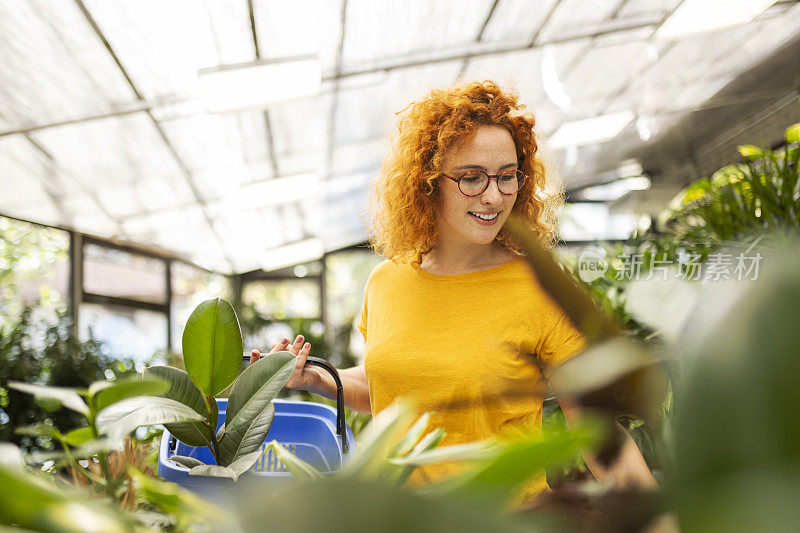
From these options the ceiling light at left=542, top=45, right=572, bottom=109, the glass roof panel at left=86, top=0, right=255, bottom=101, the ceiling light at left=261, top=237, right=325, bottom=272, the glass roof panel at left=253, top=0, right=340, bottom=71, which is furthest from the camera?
the ceiling light at left=261, top=237, right=325, bottom=272

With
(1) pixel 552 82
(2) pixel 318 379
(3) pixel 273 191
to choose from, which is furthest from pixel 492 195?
(1) pixel 552 82

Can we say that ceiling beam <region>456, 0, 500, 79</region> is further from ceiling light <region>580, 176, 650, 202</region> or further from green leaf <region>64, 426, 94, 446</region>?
ceiling light <region>580, 176, 650, 202</region>

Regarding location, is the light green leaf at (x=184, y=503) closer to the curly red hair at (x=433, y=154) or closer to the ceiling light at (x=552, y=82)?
the curly red hair at (x=433, y=154)

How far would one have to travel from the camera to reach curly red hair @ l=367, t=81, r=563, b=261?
1147 mm

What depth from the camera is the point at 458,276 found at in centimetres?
120

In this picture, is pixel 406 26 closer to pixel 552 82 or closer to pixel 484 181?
pixel 552 82

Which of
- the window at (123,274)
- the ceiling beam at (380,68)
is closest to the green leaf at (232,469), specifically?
the ceiling beam at (380,68)

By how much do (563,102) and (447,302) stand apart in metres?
5.36

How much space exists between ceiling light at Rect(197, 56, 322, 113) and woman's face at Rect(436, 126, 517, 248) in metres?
2.35

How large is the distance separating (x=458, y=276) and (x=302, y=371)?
0.45 metres

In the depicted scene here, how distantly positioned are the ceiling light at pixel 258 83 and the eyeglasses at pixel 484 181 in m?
2.40

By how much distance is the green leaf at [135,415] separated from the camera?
0.92 feet

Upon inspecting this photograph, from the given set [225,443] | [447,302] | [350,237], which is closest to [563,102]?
[350,237]

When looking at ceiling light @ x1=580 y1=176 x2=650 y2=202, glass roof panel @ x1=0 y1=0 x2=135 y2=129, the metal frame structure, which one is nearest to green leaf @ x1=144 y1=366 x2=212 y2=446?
glass roof panel @ x1=0 y1=0 x2=135 y2=129
